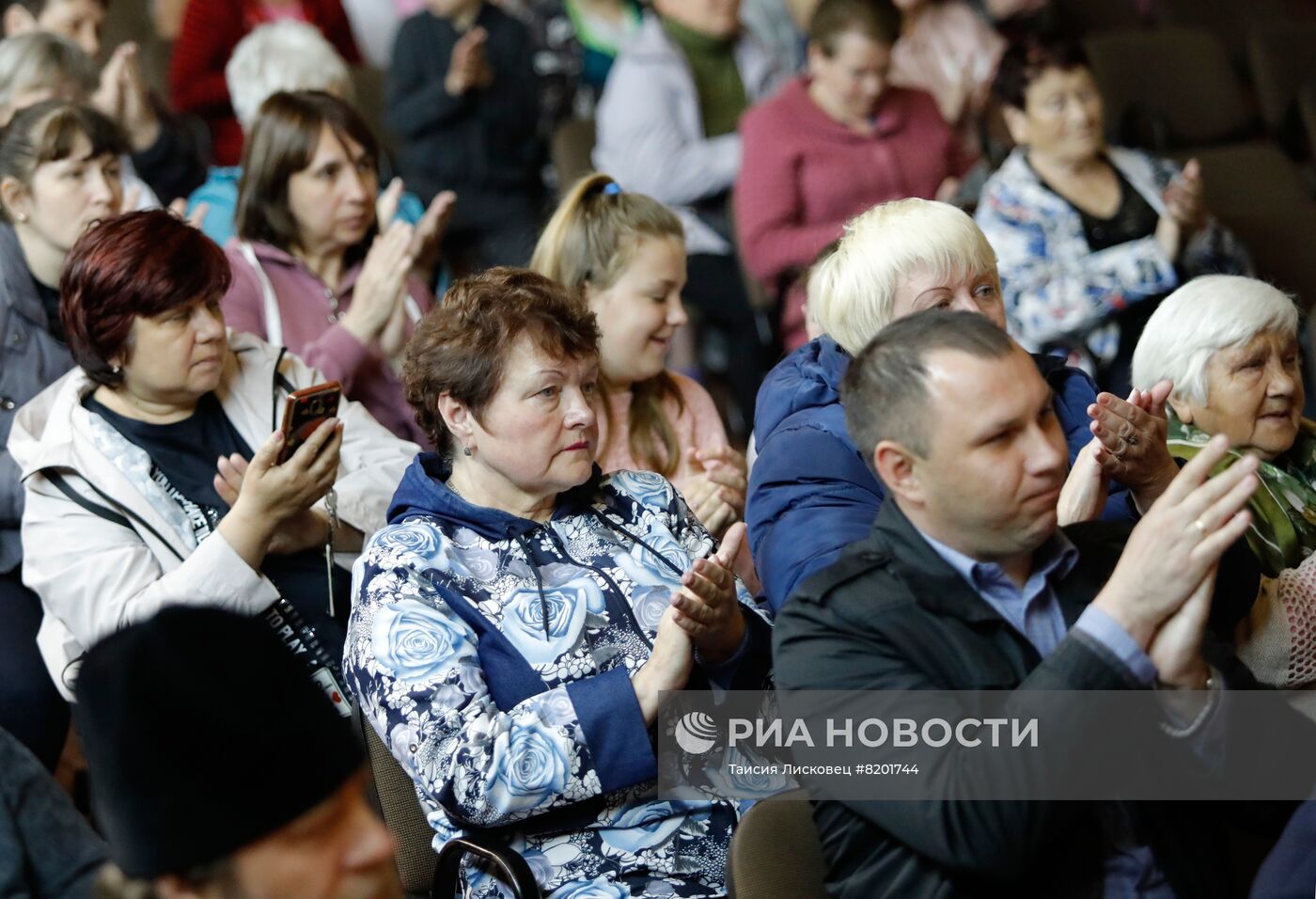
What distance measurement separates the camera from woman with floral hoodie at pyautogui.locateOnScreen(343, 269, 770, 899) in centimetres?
175

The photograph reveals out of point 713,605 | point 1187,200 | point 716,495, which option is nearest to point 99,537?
point 716,495

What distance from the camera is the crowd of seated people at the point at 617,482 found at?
1438 millimetres

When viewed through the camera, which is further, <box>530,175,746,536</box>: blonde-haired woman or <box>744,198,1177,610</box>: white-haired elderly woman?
<box>530,175,746,536</box>: blonde-haired woman

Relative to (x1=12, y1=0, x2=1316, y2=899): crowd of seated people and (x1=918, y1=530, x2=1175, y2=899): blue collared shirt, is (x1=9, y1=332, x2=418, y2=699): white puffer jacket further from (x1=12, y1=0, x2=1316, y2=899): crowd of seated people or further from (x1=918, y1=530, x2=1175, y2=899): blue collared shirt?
(x1=918, y1=530, x2=1175, y2=899): blue collared shirt

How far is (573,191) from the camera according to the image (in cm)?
280

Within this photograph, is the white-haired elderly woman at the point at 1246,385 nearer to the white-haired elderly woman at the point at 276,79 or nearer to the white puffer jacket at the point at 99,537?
the white puffer jacket at the point at 99,537

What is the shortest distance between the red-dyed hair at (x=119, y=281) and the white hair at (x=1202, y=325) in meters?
1.50

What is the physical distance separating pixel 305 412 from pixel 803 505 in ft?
2.56

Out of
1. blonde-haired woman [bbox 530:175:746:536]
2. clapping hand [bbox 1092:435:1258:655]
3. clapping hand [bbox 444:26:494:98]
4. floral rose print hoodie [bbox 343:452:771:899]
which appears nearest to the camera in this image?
clapping hand [bbox 1092:435:1258:655]

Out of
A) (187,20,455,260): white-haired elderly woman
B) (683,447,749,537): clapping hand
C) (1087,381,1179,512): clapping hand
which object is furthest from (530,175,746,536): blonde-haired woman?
(1087,381,1179,512): clapping hand

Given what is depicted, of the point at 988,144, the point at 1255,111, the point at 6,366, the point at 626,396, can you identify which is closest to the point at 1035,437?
the point at 626,396

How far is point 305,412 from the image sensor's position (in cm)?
228

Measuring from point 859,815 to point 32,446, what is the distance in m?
1.49

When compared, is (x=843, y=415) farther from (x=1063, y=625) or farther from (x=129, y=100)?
(x=129, y=100)
